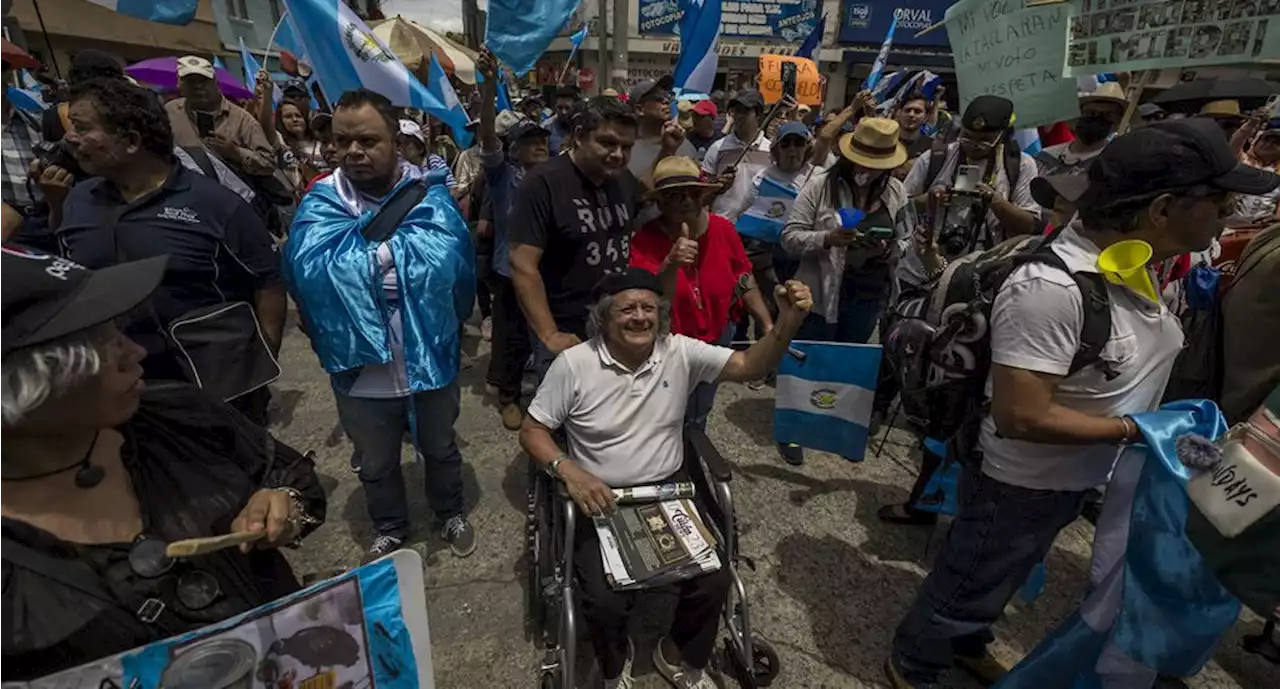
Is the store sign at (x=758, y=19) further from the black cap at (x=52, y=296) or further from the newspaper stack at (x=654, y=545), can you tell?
the black cap at (x=52, y=296)

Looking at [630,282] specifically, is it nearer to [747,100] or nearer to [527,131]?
[527,131]

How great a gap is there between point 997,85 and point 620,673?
10.5 ft

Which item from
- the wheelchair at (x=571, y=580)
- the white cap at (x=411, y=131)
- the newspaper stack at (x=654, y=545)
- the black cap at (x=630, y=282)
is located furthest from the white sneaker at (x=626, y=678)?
the white cap at (x=411, y=131)

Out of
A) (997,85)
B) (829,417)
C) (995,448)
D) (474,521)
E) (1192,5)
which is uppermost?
(1192,5)

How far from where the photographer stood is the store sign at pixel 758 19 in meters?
24.1

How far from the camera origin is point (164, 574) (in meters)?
1.16

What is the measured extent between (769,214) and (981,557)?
9.81ft

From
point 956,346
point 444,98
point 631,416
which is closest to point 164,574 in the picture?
point 631,416

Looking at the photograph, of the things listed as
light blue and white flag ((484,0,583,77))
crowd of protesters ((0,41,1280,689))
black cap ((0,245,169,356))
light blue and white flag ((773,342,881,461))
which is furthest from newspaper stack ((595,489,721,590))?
light blue and white flag ((484,0,583,77))

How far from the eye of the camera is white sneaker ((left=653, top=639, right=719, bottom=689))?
2285 mm

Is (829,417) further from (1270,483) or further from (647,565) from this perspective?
(1270,483)

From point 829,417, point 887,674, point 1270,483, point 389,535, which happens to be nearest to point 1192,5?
point 1270,483

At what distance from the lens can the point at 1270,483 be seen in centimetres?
115

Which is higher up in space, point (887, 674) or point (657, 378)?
point (657, 378)
